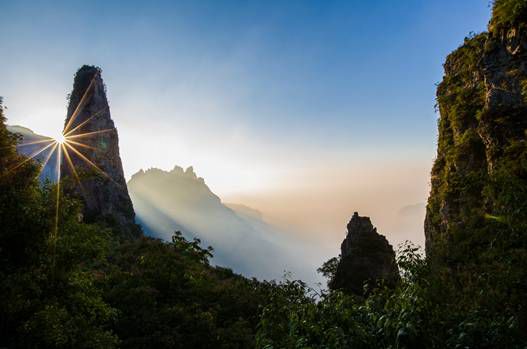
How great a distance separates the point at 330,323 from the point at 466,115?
23870 mm

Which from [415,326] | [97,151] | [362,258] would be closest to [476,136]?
[362,258]

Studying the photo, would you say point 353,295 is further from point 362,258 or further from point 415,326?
point 362,258

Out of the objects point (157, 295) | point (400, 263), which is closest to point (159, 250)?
point (157, 295)

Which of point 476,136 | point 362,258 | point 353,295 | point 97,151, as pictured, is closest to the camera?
point 353,295

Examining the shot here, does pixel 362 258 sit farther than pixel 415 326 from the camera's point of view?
Yes

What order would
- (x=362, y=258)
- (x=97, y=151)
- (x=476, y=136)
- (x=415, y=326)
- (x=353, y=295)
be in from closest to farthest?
(x=415, y=326) → (x=353, y=295) → (x=476, y=136) → (x=362, y=258) → (x=97, y=151)

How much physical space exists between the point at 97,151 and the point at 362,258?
153 ft

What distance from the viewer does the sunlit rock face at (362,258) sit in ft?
122

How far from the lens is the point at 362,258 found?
125ft

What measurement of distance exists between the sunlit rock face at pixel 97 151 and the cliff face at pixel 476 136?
47908 mm

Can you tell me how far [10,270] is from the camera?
10383 mm

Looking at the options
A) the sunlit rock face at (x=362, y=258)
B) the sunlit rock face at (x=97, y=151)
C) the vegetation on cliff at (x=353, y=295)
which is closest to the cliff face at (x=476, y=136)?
the vegetation on cliff at (x=353, y=295)

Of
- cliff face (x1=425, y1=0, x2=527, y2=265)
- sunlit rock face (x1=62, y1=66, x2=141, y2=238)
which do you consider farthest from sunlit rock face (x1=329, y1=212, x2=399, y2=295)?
sunlit rock face (x1=62, y1=66, x2=141, y2=238)

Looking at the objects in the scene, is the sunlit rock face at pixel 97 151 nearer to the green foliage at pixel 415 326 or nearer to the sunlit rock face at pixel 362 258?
the sunlit rock face at pixel 362 258
